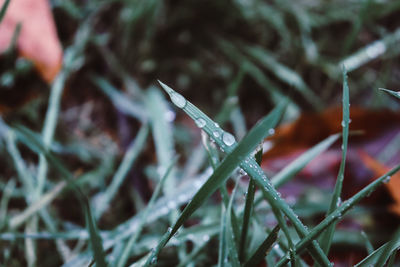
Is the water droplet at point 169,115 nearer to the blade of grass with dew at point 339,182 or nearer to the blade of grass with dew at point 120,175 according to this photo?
the blade of grass with dew at point 120,175

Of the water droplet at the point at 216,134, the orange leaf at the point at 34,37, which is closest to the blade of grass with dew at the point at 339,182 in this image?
the water droplet at the point at 216,134

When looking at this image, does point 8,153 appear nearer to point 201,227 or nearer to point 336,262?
point 201,227

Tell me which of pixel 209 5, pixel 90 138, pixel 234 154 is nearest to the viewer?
pixel 234 154

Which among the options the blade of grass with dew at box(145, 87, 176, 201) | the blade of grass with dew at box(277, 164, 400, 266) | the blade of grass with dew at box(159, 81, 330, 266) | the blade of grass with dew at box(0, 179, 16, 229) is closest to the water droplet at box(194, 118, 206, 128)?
the blade of grass with dew at box(159, 81, 330, 266)

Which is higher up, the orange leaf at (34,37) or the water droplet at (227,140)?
the orange leaf at (34,37)

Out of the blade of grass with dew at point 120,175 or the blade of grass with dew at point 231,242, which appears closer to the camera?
the blade of grass with dew at point 231,242

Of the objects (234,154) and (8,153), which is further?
(8,153)

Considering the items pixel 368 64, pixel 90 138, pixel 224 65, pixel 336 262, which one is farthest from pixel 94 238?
pixel 368 64
